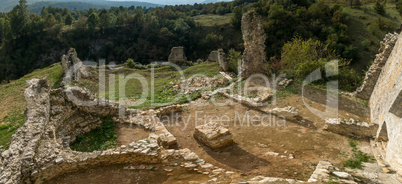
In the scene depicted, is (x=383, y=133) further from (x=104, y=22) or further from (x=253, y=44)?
(x=104, y=22)

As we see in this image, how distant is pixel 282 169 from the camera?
7234mm

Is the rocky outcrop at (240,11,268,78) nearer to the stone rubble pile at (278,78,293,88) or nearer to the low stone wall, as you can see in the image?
the stone rubble pile at (278,78,293,88)

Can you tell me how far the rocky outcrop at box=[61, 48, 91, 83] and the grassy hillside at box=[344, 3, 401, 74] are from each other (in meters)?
38.4

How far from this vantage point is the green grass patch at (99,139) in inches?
347

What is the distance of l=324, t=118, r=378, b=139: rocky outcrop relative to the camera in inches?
364

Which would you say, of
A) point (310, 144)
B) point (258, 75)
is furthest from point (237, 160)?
point (258, 75)

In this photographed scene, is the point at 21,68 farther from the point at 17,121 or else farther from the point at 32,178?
the point at 32,178

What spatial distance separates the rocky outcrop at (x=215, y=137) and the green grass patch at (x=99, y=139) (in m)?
3.36

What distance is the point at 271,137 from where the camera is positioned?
9.68m

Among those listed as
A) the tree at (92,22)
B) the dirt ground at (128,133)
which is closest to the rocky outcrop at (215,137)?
the dirt ground at (128,133)

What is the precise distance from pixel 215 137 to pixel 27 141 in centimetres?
614

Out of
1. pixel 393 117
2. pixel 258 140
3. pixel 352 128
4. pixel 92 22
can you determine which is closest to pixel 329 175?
pixel 258 140

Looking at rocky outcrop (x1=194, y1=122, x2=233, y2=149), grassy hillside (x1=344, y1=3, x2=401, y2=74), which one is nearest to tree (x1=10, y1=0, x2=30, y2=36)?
rocky outcrop (x1=194, y1=122, x2=233, y2=149)

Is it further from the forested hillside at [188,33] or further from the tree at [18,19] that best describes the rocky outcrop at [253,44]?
the tree at [18,19]
